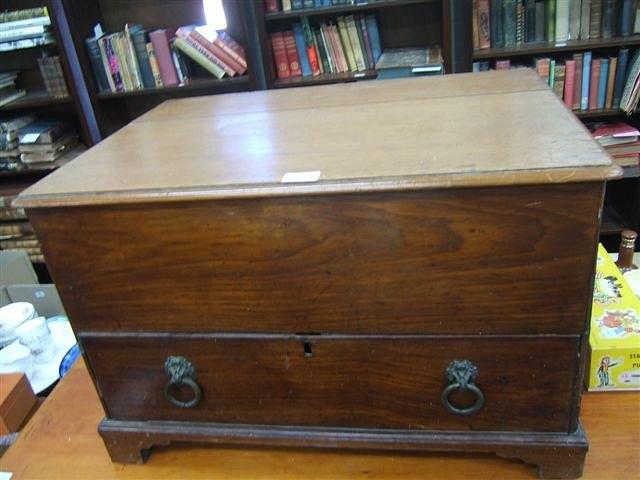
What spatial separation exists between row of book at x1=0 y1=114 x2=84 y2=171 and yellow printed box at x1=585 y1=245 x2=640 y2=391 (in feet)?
6.97

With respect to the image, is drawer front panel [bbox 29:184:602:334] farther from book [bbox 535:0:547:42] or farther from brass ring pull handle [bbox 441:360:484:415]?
book [bbox 535:0:547:42]

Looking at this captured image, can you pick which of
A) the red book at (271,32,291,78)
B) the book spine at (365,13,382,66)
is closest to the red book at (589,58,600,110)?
the book spine at (365,13,382,66)

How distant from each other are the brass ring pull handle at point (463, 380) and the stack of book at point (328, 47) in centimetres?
160

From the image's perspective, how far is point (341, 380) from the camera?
806 millimetres

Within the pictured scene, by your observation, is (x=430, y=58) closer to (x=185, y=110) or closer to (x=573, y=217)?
(x=185, y=110)

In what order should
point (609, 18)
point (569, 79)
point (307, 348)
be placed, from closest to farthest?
1. point (307, 348)
2. point (609, 18)
3. point (569, 79)

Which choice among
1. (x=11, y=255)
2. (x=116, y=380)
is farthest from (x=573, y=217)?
(x=11, y=255)

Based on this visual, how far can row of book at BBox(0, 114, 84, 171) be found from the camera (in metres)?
2.26

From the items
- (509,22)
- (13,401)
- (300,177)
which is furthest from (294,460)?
(509,22)

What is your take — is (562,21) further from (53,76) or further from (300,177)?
(53,76)

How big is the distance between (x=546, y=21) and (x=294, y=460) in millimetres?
1814

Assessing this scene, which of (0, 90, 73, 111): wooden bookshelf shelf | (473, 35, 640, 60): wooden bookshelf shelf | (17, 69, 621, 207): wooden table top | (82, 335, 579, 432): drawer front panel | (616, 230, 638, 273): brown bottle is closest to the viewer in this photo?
(17, 69, 621, 207): wooden table top

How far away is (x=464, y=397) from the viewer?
0.78 m

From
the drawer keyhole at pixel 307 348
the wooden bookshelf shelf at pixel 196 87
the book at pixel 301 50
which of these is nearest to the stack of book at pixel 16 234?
the wooden bookshelf shelf at pixel 196 87
